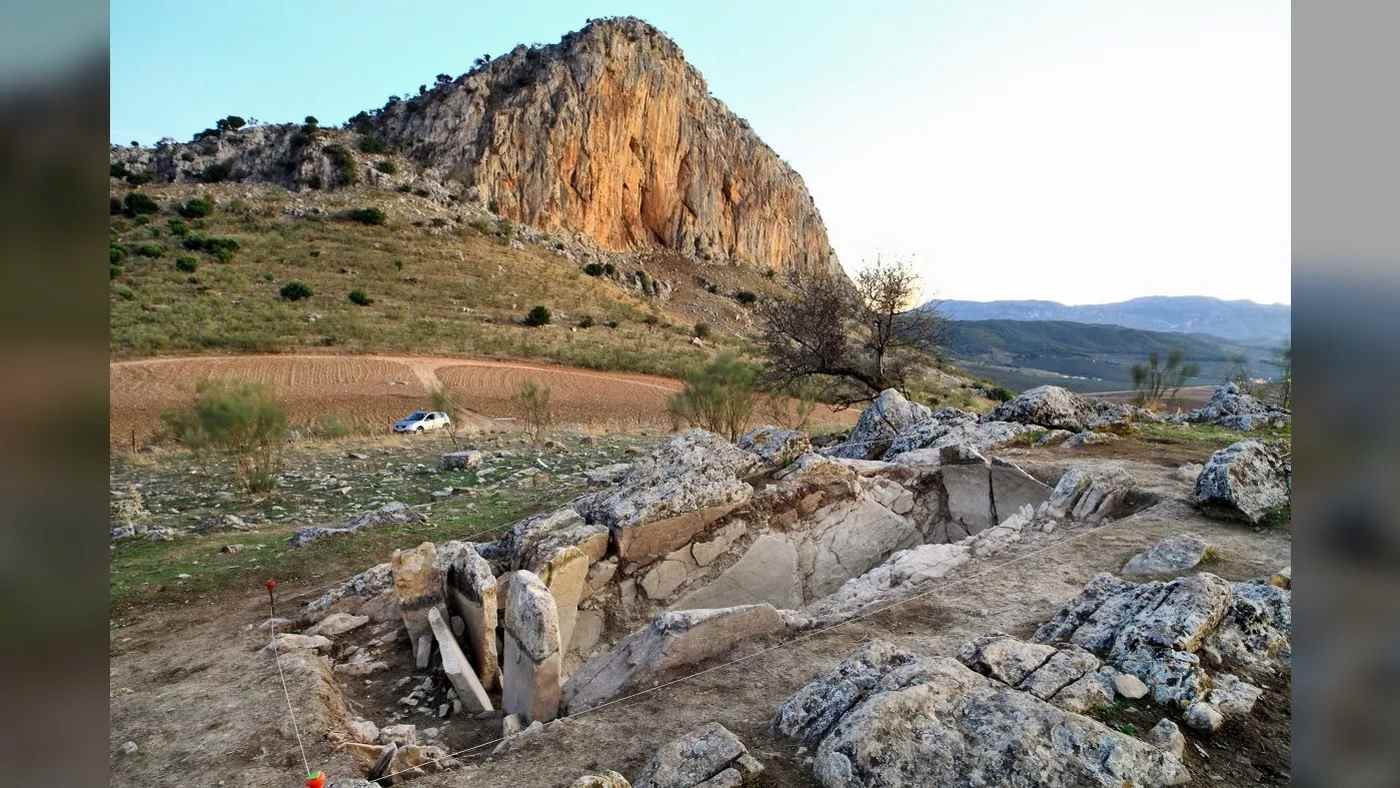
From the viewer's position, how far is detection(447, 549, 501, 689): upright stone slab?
638 cm

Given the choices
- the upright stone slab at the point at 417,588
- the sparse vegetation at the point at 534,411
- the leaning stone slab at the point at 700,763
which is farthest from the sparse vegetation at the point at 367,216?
the leaning stone slab at the point at 700,763

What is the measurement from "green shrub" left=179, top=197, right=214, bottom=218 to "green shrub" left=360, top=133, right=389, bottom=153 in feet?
51.3

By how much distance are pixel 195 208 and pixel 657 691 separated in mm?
46468

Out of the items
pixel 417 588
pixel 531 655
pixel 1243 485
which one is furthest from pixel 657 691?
pixel 1243 485

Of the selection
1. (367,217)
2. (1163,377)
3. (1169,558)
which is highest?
(367,217)

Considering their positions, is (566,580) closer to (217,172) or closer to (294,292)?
(294,292)

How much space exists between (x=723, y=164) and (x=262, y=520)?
75300 millimetres

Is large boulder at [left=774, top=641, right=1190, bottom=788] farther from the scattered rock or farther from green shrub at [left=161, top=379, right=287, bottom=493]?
green shrub at [left=161, top=379, right=287, bottom=493]

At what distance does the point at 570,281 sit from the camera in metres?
44.4

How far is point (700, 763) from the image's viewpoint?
12.9ft

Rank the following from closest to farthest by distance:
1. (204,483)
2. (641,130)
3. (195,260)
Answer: (204,483) → (195,260) → (641,130)
